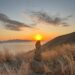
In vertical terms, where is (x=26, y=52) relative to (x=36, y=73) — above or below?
above

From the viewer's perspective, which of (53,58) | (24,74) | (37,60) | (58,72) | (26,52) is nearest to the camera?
(24,74)

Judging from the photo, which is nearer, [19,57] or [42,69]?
[42,69]

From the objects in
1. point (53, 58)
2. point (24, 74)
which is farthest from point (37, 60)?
point (24, 74)

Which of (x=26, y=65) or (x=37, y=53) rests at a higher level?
(x=37, y=53)

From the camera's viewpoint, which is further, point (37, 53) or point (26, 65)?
point (37, 53)

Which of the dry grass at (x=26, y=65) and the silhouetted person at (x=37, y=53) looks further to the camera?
the silhouetted person at (x=37, y=53)

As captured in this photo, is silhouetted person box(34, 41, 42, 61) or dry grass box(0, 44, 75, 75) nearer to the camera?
dry grass box(0, 44, 75, 75)

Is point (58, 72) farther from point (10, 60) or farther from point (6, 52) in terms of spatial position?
point (6, 52)

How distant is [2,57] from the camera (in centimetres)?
812

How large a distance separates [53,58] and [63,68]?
5.80ft

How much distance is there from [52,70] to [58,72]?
8.9 inches

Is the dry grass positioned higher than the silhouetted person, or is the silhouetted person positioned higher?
the silhouetted person

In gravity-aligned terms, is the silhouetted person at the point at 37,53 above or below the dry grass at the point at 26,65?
above

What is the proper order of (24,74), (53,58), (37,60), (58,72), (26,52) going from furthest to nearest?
(26,52) < (53,58) < (37,60) < (58,72) < (24,74)
